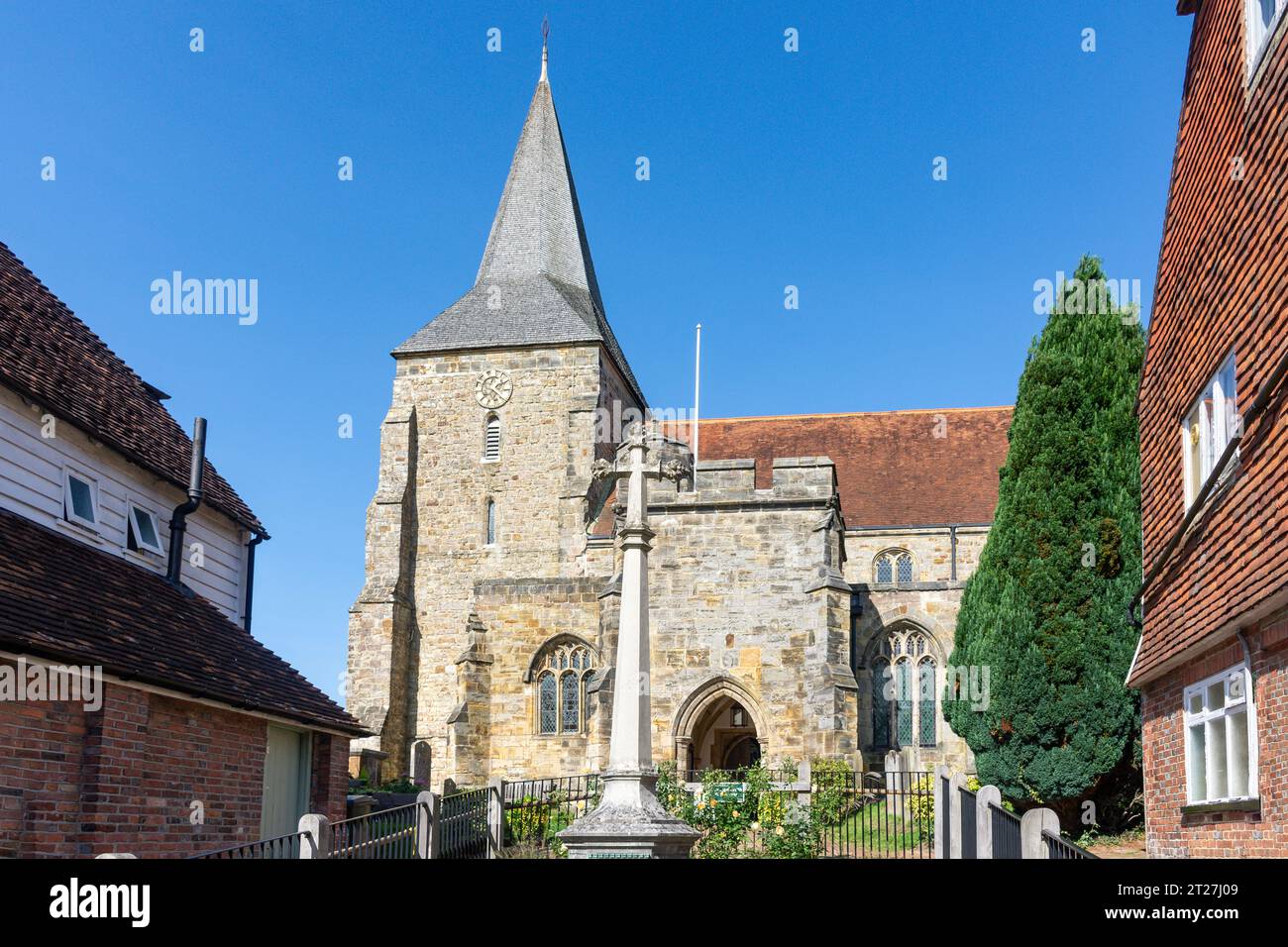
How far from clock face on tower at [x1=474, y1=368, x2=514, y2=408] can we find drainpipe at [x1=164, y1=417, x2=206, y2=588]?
2058cm

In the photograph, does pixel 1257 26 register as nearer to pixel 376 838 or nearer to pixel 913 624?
pixel 376 838

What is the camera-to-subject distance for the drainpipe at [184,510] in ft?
56.7

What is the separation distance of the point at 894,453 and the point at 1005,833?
25.3 meters

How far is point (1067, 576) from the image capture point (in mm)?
19016

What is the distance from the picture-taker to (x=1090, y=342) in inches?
776

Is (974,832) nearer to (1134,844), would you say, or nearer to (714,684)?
(1134,844)

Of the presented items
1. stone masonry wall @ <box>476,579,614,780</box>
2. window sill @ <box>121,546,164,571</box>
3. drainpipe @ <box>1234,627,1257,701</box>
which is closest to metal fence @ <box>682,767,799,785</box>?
stone masonry wall @ <box>476,579,614,780</box>

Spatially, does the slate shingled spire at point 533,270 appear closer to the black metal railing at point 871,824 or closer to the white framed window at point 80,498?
the black metal railing at point 871,824

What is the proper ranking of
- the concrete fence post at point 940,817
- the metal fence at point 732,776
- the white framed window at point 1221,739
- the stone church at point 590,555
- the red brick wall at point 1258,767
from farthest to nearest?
the stone church at point 590,555
the metal fence at point 732,776
the concrete fence post at point 940,817
the white framed window at point 1221,739
the red brick wall at point 1258,767

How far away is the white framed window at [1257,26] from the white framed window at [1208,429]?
7.52 ft

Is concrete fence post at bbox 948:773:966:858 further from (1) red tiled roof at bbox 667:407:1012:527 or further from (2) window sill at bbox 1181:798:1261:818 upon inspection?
(1) red tiled roof at bbox 667:407:1012:527

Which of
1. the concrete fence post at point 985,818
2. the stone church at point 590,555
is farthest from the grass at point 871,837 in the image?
the concrete fence post at point 985,818

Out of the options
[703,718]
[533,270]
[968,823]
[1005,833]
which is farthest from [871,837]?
[533,270]
